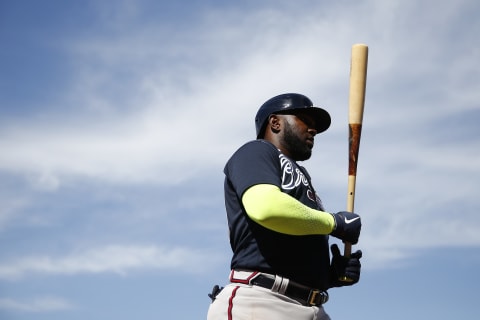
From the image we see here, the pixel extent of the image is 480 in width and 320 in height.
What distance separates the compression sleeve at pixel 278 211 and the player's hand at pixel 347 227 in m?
0.30

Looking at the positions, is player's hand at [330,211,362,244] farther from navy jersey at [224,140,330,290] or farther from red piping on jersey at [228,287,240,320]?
red piping on jersey at [228,287,240,320]

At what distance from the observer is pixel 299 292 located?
470 centimetres

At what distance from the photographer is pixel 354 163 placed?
6.03 m

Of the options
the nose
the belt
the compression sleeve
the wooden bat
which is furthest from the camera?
the wooden bat

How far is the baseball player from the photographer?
448 centimetres

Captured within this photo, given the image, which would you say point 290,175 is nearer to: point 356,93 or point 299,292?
point 299,292

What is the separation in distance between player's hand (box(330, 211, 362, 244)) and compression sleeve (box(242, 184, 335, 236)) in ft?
0.97

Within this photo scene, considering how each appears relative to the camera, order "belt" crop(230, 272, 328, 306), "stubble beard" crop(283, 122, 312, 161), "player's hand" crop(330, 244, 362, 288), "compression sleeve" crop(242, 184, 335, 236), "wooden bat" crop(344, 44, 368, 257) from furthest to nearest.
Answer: "wooden bat" crop(344, 44, 368, 257), "stubble beard" crop(283, 122, 312, 161), "player's hand" crop(330, 244, 362, 288), "belt" crop(230, 272, 328, 306), "compression sleeve" crop(242, 184, 335, 236)

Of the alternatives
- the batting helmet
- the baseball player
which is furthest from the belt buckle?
the batting helmet

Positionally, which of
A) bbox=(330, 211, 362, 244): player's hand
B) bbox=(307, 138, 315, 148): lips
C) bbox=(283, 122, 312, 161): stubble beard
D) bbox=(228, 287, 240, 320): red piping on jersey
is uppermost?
bbox=(307, 138, 315, 148): lips

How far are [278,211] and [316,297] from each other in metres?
0.86

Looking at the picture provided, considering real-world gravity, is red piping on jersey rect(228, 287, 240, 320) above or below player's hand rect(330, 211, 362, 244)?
below

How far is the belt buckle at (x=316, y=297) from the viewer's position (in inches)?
187

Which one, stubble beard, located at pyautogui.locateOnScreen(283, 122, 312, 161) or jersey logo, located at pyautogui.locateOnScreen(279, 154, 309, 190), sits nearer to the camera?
jersey logo, located at pyautogui.locateOnScreen(279, 154, 309, 190)
